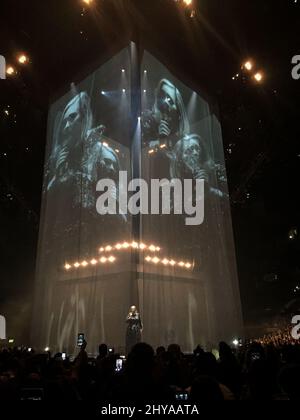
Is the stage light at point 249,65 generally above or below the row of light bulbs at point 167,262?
above

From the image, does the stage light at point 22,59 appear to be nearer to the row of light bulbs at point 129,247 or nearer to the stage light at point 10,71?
the stage light at point 10,71

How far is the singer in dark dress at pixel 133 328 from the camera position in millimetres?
9188

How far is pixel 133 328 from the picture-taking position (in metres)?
9.32

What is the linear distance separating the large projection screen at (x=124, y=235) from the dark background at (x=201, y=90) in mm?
998

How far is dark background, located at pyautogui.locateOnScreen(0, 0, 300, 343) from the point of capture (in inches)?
355

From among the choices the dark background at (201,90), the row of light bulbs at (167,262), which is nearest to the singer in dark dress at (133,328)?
the row of light bulbs at (167,262)

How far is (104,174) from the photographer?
448 inches

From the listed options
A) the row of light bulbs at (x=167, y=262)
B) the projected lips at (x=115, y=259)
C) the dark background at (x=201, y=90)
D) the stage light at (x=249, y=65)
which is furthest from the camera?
the row of light bulbs at (x=167, y=262)

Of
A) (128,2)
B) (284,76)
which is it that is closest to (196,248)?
(284,76)

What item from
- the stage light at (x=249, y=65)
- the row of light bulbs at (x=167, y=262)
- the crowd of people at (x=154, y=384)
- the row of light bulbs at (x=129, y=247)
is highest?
the stage light at (x=249, y=65)

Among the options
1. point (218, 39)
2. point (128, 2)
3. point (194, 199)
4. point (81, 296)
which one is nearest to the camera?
point (128, 2)

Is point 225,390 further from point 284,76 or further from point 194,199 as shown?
point 194,199

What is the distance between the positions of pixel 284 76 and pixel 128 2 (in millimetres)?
4911

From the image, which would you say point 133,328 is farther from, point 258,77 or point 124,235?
point 258,77
